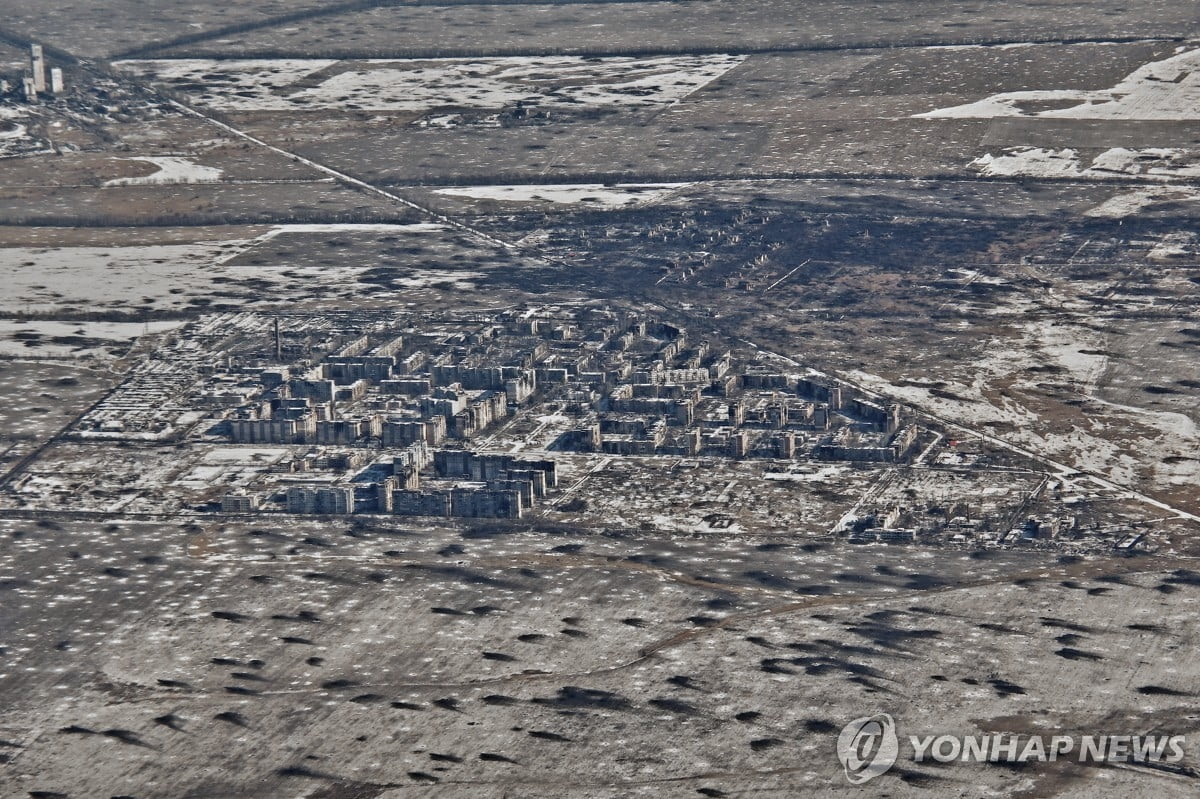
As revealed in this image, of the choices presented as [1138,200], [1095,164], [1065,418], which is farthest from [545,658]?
[1095,164]

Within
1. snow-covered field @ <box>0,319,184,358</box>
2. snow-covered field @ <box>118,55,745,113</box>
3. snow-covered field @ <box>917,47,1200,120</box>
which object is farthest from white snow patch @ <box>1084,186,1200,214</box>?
snow-covered field @ <box>0,319,184,358</box>

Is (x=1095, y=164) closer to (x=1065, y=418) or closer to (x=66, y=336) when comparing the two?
(x=1065, y=418)

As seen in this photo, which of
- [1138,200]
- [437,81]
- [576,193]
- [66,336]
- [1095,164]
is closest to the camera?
[66,336]

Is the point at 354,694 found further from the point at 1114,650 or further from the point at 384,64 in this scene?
the point at 384,64

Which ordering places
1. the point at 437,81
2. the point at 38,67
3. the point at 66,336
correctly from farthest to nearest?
the point at 38,67, the point at 437,81, the point at 66,336

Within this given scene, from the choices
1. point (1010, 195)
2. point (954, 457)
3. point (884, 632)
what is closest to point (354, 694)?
point (884, 632)
